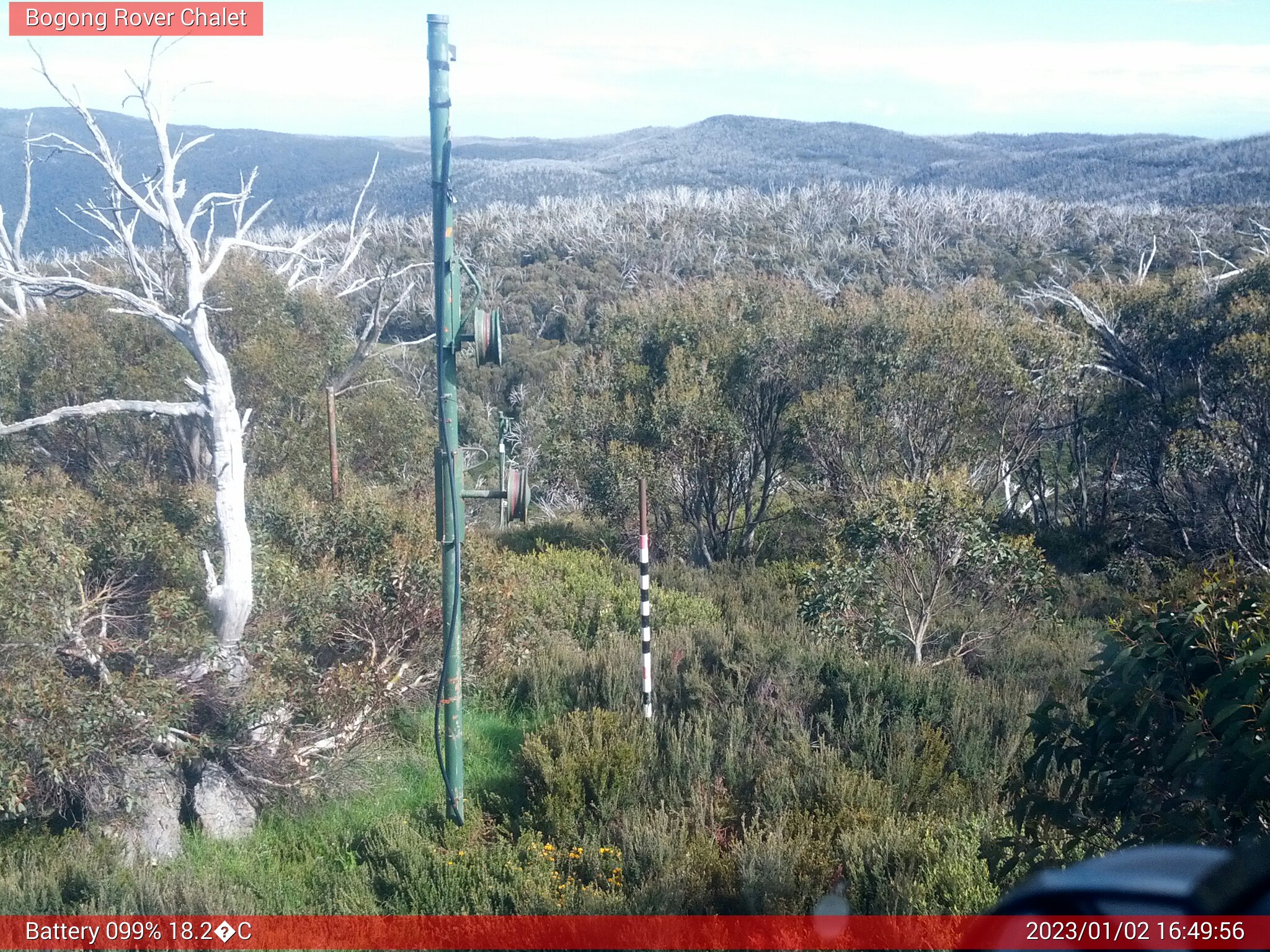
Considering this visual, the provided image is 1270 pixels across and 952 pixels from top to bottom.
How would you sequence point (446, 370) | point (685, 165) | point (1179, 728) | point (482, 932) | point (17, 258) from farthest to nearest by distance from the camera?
point (685, 165)
point (17, 258)
point (446, 370)
point (482, 932)
point (1179, 728)

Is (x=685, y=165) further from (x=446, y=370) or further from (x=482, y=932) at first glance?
(x=482, y=932)

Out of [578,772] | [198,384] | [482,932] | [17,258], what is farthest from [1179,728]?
[17,258]

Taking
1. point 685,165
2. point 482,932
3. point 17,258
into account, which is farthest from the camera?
point 685,165

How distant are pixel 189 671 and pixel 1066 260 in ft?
113

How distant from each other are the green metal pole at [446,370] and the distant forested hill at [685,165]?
28061mm

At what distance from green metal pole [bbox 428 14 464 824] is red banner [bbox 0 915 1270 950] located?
127 cm

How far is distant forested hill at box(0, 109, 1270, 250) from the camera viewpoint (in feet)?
146

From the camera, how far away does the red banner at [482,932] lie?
14.2ft

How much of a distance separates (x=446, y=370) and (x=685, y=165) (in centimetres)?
7500

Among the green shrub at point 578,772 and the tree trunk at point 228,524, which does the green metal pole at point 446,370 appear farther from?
the tree trunk at point 228,524

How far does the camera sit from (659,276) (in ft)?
121

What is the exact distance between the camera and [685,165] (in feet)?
253

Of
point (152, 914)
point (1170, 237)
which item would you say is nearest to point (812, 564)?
point (152, 914)

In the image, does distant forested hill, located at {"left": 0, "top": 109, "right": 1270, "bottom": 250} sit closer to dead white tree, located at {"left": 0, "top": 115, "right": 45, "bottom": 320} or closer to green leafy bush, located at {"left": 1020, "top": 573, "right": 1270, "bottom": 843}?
dead white tree, located at {"left": 0, "top": 115, "right": 45, "bottom": 320}
